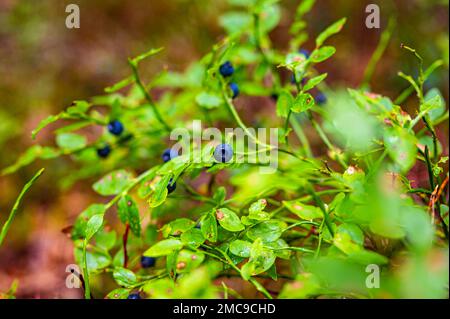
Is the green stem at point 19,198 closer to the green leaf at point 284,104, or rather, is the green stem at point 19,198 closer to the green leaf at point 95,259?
the green leaf at point 95,259

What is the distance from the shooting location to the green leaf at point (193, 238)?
0.78m

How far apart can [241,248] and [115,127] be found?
0.58 meters

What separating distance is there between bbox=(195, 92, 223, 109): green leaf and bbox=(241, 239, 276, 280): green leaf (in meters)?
0.43

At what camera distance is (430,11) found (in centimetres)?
225

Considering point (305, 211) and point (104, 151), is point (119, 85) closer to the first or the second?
point (104, 151)

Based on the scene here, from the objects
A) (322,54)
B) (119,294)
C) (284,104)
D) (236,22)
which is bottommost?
(119,294)

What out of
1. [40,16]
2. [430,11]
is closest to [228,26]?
[430,11]

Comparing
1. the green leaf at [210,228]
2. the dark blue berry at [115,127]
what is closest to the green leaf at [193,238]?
the green leaf at [210,228]

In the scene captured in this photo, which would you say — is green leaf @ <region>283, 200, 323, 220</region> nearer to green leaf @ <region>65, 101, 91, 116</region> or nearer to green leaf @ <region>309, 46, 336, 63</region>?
green leaf @ <region>309, 46, 336, 63</region>

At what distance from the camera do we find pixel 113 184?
1054 millimetres

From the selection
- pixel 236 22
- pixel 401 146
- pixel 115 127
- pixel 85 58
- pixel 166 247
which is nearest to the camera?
pixel 401 146

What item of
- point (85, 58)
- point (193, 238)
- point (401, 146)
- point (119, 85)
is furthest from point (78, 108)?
point (85, 58)

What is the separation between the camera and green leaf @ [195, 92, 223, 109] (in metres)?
1.08
